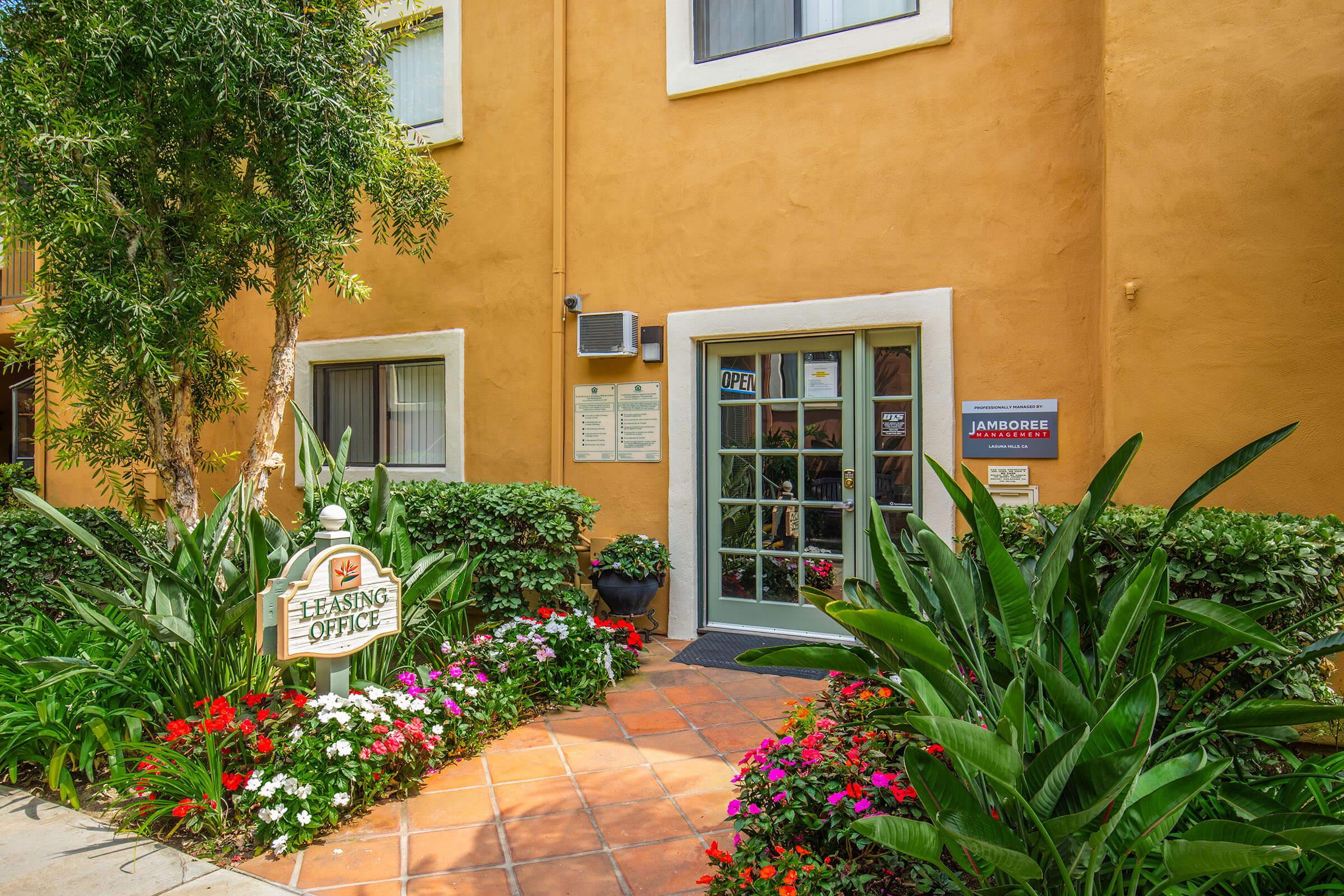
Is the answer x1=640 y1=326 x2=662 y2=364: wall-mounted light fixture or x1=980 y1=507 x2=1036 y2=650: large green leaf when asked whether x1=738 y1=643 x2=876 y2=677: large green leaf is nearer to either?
x1=980 y1=507 x2=1036 y2=650: large green leaf

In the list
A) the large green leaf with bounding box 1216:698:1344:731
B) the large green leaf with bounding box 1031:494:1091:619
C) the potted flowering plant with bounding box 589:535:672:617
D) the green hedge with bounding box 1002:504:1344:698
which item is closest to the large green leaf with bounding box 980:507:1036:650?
→ the large green leaf with bounding box 1031:494:1091:619

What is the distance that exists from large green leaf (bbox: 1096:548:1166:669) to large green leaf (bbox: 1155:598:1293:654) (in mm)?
73

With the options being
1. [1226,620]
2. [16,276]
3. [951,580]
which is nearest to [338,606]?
[951,580]

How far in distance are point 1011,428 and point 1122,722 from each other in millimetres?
3363

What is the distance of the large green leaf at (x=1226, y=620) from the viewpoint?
6.16 feet

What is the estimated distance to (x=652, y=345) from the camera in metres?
5.87

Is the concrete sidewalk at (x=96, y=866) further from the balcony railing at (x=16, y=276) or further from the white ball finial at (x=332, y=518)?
the balcony railing at (x=16, y=276)

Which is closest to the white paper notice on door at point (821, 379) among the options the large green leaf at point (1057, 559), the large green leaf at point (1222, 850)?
the large green leaf at point (1057, 559)

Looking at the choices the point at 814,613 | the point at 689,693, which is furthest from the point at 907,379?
the point at 689,693

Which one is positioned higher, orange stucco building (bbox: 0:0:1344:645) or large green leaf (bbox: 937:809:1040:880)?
orange stucco building (bbox: 0:0:1344:645)

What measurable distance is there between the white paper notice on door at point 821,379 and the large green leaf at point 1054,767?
12.6 ft

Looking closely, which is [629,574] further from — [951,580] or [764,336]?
[951,580]

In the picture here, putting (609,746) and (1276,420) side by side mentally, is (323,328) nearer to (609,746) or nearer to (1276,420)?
(609,746)

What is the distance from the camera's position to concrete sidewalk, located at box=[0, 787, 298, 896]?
2.64 meters
